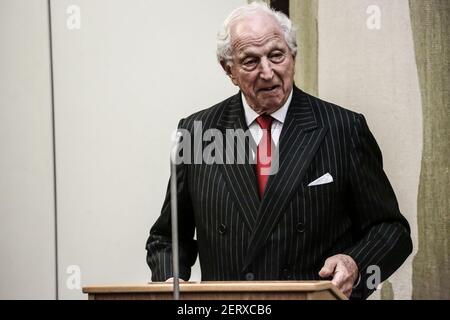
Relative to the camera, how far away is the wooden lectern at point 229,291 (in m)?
2.36

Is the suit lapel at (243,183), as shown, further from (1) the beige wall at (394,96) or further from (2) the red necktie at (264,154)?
(1) the beige wall at (394,96)

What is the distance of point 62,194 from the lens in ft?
15.5

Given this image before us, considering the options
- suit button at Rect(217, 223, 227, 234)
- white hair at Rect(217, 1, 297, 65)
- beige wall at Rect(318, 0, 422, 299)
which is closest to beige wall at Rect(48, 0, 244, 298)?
beige wall at Rect(318, 0, 422, 299)

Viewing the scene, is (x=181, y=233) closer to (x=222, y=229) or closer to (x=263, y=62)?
(x=222, y=229)

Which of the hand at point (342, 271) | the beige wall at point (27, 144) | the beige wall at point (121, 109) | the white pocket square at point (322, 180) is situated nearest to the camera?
the hand at point (342, 271)

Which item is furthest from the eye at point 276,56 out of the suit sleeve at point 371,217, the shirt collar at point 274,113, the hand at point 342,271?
the hand at point 342,271

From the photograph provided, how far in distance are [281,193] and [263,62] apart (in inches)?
17.5

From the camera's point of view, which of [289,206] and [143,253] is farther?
[143,253]

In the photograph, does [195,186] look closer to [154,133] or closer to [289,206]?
[289,206]

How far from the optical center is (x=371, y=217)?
3.27 m

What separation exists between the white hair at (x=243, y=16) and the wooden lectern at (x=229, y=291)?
115cm
